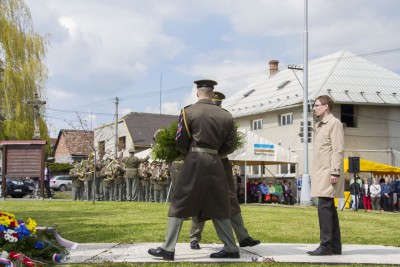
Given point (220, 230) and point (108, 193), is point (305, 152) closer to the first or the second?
point (108, 193)

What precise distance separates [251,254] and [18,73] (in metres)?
30.2

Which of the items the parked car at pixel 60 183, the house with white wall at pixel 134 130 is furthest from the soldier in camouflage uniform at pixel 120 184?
the house with white wall at pixel 134 130

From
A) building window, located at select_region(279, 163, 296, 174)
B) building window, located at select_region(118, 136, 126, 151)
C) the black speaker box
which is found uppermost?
building window, located at select_region(118, 136, 126, 151)

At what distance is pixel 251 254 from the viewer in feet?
25.8

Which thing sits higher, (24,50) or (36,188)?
(24,50)

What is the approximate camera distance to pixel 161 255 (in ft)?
23.6

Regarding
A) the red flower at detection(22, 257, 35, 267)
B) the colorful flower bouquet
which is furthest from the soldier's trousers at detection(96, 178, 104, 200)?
the red flower at detection(22, 257, 35, 267)

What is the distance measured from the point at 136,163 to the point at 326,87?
20.1 m

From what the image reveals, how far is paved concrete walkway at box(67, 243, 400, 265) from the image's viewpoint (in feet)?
23.7

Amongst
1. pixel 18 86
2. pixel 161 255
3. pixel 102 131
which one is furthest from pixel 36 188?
pixel 102 131

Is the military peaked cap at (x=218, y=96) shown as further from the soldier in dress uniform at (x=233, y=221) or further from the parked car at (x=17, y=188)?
the parked car at (x=17, y=188)

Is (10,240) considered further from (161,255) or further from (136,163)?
(136,163)

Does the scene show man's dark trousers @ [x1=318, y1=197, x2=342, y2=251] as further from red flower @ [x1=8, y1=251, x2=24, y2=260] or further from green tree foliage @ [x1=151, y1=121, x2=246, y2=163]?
red flower @ [x1=8, y1=251, x2=24, y2=260]

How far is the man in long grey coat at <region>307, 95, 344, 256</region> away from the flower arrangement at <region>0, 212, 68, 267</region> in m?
3.25
